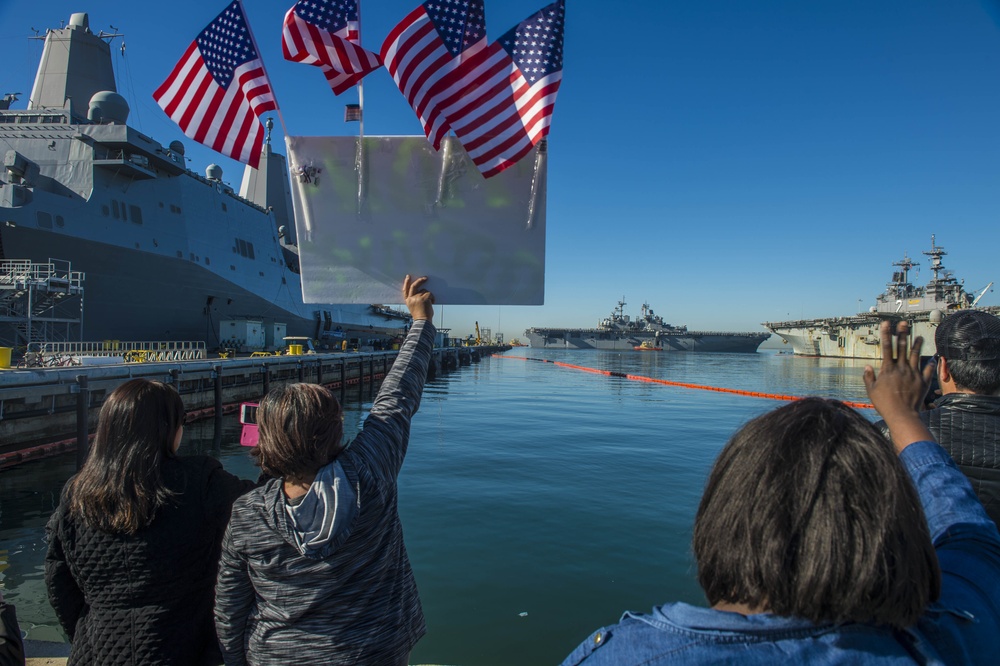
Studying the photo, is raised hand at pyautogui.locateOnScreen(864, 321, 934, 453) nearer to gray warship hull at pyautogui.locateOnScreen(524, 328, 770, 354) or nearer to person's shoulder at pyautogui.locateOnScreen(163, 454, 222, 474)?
person's shoulder at pyautogui.locateOnScreen(163, 454, 222, 474)

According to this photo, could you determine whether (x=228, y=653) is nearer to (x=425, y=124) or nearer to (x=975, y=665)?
(x=975, y=665)

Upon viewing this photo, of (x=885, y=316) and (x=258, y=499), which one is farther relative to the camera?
(x=885, y=316)

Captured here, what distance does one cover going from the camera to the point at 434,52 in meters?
3.55

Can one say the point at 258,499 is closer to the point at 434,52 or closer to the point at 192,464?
the point at 192,464

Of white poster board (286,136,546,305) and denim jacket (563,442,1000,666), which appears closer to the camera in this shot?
denim jacket (563,442,1000,666)

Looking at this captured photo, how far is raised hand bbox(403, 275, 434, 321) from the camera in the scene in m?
2.51

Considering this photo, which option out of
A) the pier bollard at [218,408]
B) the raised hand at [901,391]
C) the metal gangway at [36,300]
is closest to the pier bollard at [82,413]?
the pier bollard at [218,408]

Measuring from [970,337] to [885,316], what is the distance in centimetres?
6382

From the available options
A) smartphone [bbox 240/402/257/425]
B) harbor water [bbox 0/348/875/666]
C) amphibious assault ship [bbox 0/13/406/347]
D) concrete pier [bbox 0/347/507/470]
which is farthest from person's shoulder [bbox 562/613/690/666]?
amphibious assault ship [bbox 0/13/406/347]

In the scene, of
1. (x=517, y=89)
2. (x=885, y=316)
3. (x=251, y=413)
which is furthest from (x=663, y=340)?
(x=517, y=89)

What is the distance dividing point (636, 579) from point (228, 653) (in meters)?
5.49

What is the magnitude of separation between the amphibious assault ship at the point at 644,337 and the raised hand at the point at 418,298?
356 ft

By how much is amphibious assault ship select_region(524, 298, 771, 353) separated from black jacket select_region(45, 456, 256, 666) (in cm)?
10931

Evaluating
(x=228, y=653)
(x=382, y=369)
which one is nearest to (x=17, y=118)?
(x=382, y=369)
